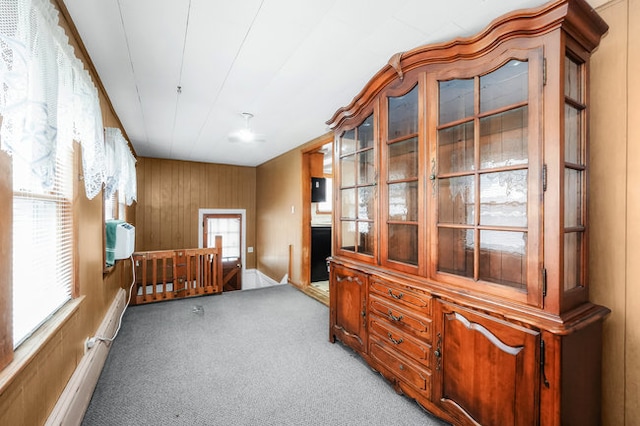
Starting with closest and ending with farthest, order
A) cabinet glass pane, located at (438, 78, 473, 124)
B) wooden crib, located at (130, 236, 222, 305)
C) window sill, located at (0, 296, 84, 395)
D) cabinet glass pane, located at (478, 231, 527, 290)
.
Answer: window sill, located at (0, 296, 84, 395), cabinet glass pane, located at (478, 231, 527, 290), cabinet glass pane, located at (438, 78, 473, 124), wooden crib, located at (130, 236, 222, 305)

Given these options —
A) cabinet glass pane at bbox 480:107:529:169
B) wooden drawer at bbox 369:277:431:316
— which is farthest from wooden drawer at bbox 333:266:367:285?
cabinet glass pane at bbox 480:107:529:169

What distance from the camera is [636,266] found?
1313 millimetres

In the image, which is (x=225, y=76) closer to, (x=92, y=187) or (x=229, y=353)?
(x=92, y=187)

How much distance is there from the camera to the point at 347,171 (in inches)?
98.5

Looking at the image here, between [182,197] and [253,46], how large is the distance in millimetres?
4732

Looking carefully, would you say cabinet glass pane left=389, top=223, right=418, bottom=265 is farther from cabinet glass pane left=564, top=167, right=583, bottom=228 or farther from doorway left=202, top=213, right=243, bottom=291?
doorway left=202, top=213, right=243, bottom=291

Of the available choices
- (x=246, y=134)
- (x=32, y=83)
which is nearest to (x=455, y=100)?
(x=32, y=83)

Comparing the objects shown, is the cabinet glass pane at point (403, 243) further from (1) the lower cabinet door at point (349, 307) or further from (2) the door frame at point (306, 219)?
(2) the door frame at point (306, 219)

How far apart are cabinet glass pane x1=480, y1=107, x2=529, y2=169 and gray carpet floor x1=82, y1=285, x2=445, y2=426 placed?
159 centimetres

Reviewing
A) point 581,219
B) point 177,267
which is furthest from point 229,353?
point 581,219

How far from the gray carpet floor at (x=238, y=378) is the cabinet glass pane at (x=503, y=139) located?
5.22 ft

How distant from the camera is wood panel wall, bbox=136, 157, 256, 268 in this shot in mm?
5484

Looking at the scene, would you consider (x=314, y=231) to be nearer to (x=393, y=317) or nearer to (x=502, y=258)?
(x=393, y=317)

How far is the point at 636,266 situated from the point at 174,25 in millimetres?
2721
